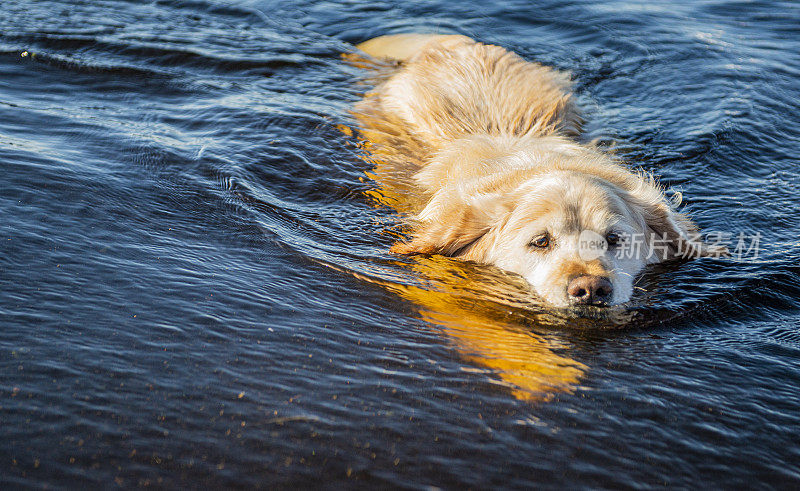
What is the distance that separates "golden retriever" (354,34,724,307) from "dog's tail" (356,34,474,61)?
Answer: 86cm

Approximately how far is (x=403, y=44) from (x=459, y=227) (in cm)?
394

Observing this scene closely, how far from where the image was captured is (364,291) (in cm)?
448

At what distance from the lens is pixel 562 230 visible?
4977mm

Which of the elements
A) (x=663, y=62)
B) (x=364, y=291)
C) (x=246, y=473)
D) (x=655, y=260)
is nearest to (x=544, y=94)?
(x=655, y=260)

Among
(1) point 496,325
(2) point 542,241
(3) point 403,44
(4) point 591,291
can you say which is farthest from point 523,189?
(3) point 403,44

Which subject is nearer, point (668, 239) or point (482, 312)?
point (482, 312)

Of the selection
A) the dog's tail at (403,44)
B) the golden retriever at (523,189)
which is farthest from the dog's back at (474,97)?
the dog's tail at (403,44)

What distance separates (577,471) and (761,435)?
0.88 meters

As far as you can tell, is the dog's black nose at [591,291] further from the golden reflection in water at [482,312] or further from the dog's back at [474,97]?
the dog's back at [474,97]

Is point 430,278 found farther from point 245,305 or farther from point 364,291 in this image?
point 245,305

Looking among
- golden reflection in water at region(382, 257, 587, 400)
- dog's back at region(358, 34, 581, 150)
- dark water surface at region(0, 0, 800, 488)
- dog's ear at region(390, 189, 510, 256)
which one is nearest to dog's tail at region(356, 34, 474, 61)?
dog's back at region(358, 34, 581, 150)

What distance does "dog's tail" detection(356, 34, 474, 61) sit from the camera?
813 cm

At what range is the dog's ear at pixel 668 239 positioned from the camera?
5.38m

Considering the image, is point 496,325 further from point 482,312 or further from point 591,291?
point 591,291
